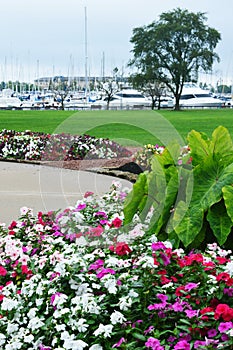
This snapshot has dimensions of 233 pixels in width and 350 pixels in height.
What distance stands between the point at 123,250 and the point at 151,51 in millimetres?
46024

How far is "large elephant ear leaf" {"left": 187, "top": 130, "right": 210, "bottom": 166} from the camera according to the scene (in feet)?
12.5

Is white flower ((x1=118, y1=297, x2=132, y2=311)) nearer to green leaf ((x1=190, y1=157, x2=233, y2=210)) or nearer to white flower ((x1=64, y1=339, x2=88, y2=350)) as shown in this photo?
white flower ((x1=64, y1=339, x2=88, y2=350))

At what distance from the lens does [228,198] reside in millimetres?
3363

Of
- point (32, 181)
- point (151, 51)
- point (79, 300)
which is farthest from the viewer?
point (151, 51)

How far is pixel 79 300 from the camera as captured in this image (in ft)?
8.37

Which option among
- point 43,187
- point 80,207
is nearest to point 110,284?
point 80,207

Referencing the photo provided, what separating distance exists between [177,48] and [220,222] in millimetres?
45676

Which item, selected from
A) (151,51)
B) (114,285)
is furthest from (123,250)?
(151,51)

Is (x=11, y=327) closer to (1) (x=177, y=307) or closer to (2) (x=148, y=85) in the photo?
(1) (x=177, y=307)

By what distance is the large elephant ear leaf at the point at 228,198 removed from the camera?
11.0 ft

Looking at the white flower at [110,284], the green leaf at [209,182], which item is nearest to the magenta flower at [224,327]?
the white flower at [110,284]

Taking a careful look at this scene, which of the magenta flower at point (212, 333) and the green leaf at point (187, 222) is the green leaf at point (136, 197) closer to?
the green leaf at point (187, 222)

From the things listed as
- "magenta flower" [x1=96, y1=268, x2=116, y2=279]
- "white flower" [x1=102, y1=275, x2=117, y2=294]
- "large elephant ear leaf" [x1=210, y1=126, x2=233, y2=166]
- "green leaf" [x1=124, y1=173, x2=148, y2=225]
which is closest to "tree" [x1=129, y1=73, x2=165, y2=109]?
"large elephant ear leaf" [x1=210, y1=126, x2=233, y2=166]

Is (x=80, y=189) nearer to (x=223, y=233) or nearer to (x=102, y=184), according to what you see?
(x=102, y=184)
